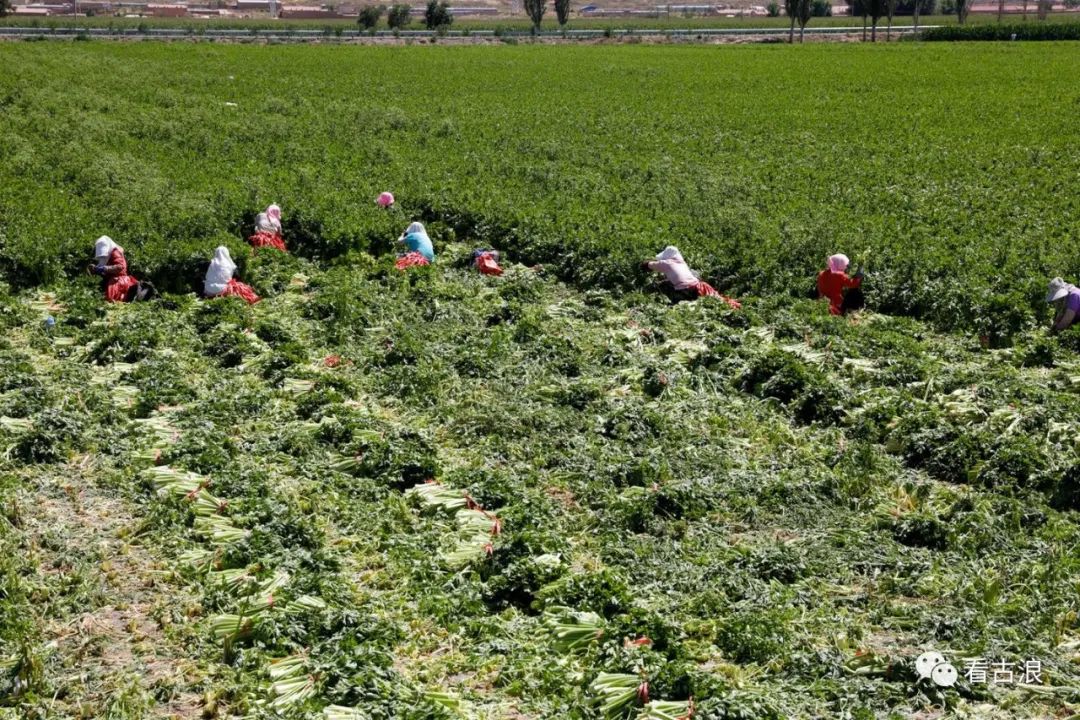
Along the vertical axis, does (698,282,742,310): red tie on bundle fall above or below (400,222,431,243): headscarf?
below

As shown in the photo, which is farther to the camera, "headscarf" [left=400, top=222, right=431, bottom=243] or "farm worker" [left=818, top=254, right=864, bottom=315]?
"headscarf" [left=400, top=222, right=431, bottom=243]

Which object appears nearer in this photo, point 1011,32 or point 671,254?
point 671,254

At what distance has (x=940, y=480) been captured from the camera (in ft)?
31.6

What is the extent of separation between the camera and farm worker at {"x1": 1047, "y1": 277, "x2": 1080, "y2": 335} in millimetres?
12672

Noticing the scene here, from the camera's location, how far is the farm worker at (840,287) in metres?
14.2

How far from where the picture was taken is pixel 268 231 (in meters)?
17.6

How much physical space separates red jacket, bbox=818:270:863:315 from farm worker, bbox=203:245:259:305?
7599mm

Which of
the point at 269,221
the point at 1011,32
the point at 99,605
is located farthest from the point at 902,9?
the point at 99,605

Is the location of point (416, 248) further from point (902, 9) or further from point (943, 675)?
point (902, 9)

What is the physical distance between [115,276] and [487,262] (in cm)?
520

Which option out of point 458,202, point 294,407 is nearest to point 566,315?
point 294,407

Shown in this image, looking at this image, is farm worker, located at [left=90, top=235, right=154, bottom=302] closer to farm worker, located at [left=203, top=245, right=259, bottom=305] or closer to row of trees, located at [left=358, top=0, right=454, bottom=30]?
farm worker, located at [left=203, top=245, right=259, bottom=305]

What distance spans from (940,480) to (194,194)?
14247 mm

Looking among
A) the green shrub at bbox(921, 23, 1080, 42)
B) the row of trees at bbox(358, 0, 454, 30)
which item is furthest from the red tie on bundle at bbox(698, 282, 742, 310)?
the row of trees at bbox(358, 0, 454, 30)
